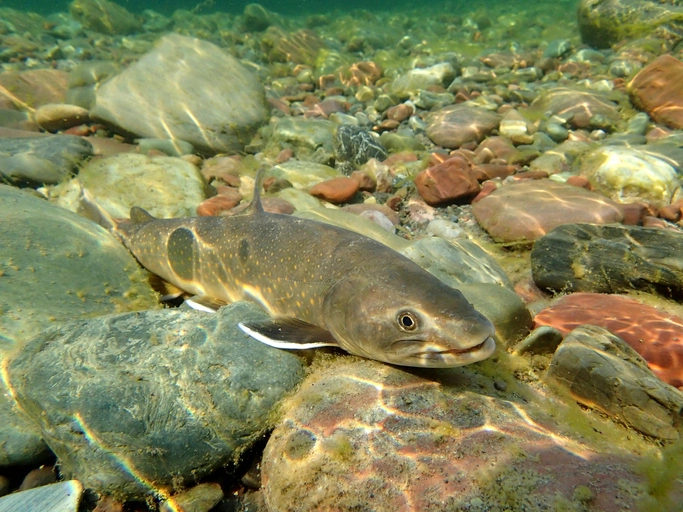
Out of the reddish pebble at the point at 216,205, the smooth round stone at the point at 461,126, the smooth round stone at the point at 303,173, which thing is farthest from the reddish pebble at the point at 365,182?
the smooth round stone at the point at 461,126

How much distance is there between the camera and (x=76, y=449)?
2.49 metres

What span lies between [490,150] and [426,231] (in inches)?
112

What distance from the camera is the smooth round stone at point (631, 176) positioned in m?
5.61

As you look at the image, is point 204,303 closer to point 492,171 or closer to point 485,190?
point 485,190

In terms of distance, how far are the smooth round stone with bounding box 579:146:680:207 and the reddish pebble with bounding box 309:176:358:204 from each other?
3926 mm

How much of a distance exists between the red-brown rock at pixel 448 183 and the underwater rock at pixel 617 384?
11.6 feet

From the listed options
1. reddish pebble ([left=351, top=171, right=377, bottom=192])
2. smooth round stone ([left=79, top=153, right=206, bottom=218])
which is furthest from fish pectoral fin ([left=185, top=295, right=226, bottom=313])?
reddish pebble ([left=351, top=171, right=377, bottom=192])

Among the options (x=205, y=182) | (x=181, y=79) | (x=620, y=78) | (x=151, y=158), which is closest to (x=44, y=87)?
(x=181, y=79)

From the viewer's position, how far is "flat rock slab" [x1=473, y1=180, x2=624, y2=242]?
497 cm

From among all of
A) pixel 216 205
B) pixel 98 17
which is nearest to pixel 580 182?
pixel 216 205

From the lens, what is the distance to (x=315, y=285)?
3193mm

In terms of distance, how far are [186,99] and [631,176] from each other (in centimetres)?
879

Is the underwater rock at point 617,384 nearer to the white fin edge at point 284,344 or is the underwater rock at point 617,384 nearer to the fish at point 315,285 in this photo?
the fish at point 315,285

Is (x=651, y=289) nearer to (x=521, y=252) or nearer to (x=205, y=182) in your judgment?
(x=521, y=252)
